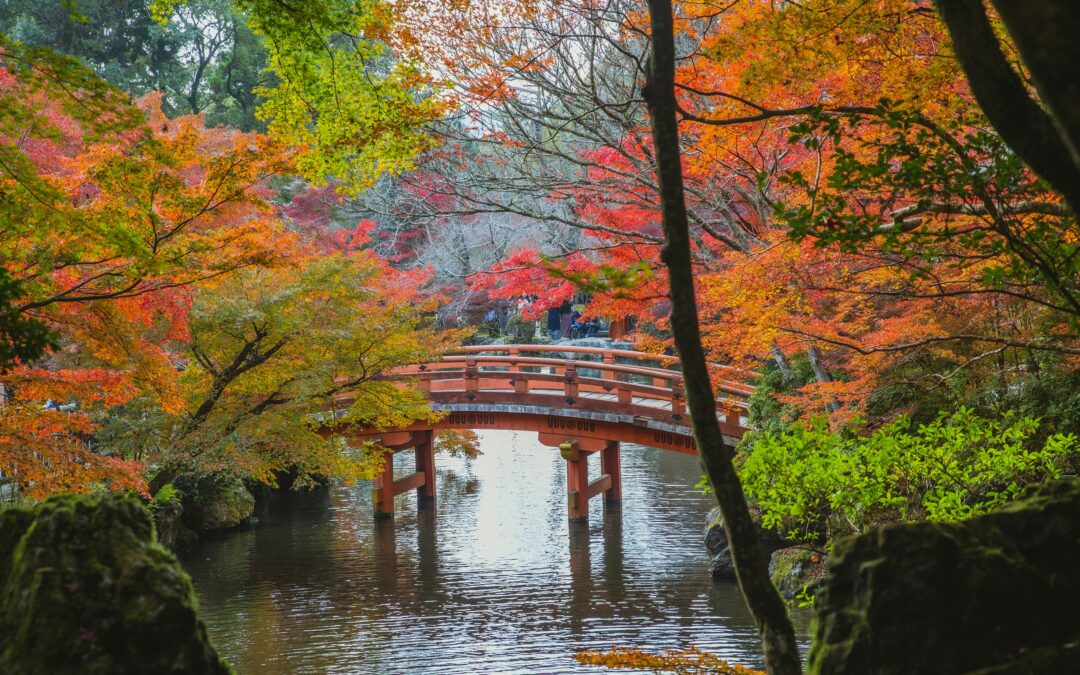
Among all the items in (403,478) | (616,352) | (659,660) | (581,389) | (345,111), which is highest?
(345,111)

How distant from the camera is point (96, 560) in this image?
3.63 m

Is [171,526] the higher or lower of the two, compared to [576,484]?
lower

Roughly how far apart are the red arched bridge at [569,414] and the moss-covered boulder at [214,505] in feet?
8.11

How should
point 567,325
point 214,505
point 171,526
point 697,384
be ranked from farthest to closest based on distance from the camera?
point 567,325, point 214,505, point 171,526, point 697,384

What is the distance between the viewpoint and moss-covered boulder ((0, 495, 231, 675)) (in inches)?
137

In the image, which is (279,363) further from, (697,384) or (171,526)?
(697,384)

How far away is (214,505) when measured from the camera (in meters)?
16.4

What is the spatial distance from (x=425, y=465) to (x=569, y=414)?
3887 millimetres

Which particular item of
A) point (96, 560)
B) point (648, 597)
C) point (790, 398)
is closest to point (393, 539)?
point (648, 597)

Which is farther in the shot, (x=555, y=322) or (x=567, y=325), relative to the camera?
(x=555, y=322)

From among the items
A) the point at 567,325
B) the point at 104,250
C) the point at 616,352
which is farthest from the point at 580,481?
the point at 567,325

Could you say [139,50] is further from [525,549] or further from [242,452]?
[525,549]

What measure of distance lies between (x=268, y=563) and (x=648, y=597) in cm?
628

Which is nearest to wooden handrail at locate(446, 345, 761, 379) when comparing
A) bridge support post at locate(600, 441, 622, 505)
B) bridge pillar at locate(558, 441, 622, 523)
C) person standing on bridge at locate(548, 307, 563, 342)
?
bridge pillar at locate(558, 441, 622, 523)
